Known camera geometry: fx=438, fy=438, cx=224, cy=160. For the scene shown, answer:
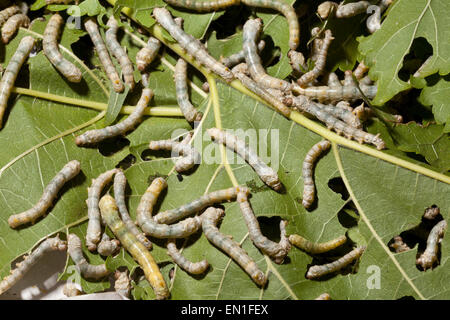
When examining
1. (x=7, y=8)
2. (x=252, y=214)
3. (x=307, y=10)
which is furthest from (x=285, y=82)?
(x=7, y=8)

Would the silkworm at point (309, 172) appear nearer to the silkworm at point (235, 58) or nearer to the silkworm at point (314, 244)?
the silkworm at point (314, 244)

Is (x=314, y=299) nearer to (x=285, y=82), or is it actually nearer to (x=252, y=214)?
(x=252, y=214)

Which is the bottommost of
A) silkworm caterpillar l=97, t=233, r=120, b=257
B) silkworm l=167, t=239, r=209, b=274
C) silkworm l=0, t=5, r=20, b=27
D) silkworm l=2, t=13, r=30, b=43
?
silkworm l=167, t=239, r=209, b=274

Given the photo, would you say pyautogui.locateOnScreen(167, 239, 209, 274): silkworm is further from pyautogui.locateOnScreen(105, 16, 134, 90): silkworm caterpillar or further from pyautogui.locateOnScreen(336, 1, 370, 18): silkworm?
pyautogui.locateOnScreen(336, 1, 370, 18): silkworm

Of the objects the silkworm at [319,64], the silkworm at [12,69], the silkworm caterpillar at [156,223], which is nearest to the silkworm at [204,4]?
the silkworm at [319,64]

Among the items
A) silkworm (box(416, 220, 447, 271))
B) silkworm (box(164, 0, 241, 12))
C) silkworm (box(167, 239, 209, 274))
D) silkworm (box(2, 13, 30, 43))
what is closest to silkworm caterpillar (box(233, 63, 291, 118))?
silkworm (box(164, 0, 241, 12))
